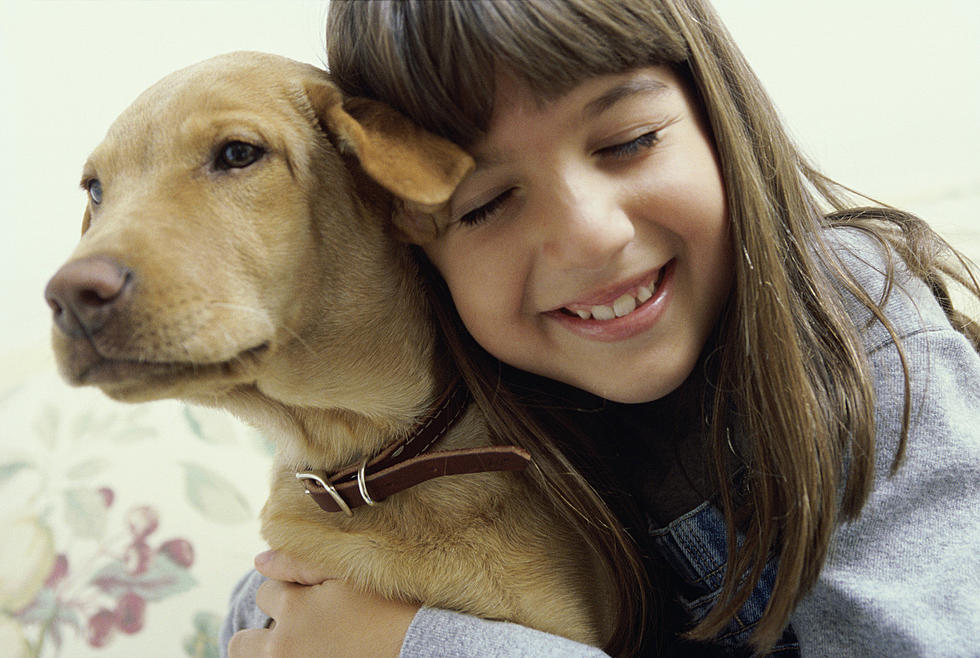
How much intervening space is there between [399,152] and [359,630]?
24.8 inches

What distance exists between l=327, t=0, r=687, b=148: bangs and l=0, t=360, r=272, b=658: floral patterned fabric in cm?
92

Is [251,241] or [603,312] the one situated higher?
[251,241]

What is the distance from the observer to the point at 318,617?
1.16m

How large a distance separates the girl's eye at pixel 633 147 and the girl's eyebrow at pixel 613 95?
53 mm

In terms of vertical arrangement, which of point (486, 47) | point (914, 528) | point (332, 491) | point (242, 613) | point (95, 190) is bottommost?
point (242, 613)

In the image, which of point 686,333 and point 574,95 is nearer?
point 574,95

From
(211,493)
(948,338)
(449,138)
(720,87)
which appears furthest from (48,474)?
(948,338)

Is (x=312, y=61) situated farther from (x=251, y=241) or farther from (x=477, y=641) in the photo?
(x=477, y=641)

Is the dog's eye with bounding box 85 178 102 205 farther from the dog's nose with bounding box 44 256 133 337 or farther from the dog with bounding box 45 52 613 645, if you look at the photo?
the dog's nose with bounding box 44 256 133 337

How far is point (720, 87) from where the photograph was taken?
1.06 metres

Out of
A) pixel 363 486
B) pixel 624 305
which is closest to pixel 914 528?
pixel 624 305

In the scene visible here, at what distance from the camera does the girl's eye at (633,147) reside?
101 cm

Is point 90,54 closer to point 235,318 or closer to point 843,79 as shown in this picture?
point 235,318

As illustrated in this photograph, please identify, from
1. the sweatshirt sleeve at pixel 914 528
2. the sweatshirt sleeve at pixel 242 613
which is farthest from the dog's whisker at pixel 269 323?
the sweatshirt sleeve at pixel 914 528
